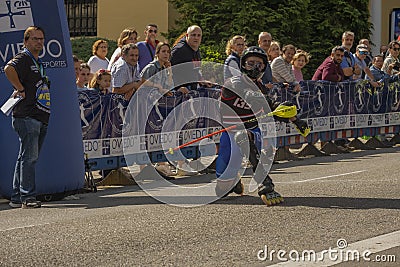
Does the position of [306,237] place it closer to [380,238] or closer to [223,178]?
[380,238]

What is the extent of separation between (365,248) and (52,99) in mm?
4996

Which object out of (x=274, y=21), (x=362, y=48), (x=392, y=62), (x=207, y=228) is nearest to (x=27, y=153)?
(x=207, y=228)

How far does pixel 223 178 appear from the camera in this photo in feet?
36.9

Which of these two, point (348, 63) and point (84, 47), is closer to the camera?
point (348, 63)

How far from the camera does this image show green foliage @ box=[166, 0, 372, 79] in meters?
28.3

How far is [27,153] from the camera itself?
36.7 feet

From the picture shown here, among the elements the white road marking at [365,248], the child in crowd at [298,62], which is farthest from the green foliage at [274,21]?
the white road marking at [365,248]

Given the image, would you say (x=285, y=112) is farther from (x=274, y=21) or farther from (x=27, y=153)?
(x=274, y=21)

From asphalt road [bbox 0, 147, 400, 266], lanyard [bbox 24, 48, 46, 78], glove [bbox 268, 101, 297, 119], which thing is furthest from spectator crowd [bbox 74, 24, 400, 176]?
lanyard [bbox 24, 48, 46, 78]

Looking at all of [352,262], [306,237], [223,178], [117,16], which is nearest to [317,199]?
[223,178]

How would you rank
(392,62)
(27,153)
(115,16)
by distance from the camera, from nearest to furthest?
(27,153) → (392,62) → (115,16)

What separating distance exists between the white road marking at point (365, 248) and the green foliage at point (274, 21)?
18088 mm

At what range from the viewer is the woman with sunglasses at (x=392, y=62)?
20578 millimetres

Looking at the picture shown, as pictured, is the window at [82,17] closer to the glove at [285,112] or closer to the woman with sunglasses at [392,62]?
the woman with sunglasses at [392,62]
